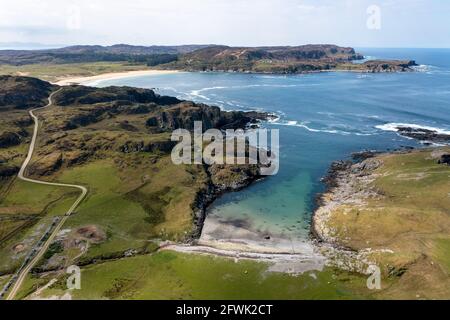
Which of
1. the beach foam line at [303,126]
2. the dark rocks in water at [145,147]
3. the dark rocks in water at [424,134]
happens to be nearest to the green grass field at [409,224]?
the dark rocks in water at [424,134]

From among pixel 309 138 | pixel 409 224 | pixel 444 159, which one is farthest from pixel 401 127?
pixel 409 224

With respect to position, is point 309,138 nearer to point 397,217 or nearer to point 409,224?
point 397,217

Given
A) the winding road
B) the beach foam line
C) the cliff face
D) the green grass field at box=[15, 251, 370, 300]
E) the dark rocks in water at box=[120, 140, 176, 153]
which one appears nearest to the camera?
the green grass field at box=[15, 251, 370, 300]

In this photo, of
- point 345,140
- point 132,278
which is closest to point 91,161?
point 132,278

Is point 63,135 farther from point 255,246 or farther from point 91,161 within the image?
point 255,246

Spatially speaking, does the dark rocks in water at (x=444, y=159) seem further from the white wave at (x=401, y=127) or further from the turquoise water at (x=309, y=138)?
the white wave at (x=401, y=127)

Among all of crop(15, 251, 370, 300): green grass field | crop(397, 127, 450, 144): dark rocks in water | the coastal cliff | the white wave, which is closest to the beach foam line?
the white wave

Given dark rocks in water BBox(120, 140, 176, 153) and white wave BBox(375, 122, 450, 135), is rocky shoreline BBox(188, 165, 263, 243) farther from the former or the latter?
white wave BBox(375, 122, 450, 135)

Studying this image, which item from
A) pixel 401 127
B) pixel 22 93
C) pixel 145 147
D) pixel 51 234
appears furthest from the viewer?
pixel 22 93
